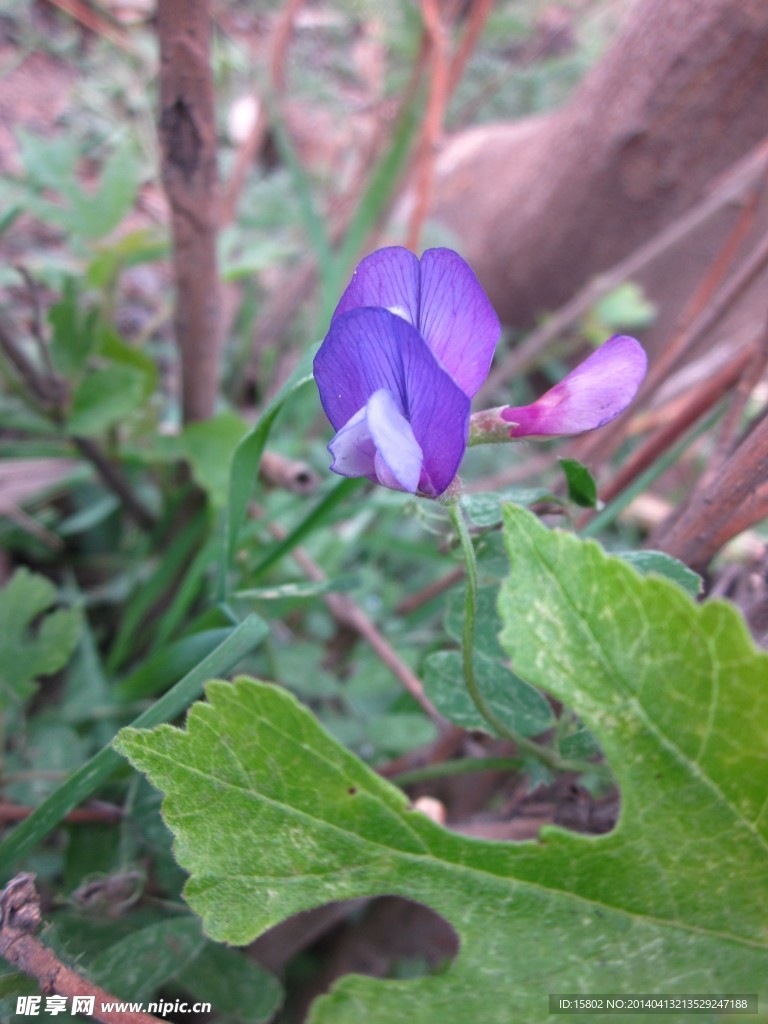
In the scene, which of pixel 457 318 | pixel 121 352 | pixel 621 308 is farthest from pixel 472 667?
pixel 621 308

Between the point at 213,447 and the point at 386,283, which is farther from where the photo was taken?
the point at 213,447

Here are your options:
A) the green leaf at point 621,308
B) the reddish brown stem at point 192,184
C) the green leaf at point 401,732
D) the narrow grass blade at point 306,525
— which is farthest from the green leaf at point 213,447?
the green leaf at point 621,308

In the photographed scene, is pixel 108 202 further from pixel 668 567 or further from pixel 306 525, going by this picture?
pixel 668 567

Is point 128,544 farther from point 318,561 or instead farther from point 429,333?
point 429,333

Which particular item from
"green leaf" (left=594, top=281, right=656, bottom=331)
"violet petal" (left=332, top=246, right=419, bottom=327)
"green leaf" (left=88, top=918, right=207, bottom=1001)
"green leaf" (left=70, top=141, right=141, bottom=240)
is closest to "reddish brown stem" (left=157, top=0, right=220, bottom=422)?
"green leaf" (left=70, top=141, right=141, bottom=240)

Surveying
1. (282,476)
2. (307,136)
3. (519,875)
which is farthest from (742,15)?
(307,136)

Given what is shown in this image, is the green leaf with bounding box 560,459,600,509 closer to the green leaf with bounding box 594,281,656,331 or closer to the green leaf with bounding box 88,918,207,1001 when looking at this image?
the green leaf with bounding box 88,918,207,1001

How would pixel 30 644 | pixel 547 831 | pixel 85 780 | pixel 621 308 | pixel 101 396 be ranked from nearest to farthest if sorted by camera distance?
pixel 547 831, pixel 85 780, pixel 30 644, pixel 101 396, pixel 621 308
